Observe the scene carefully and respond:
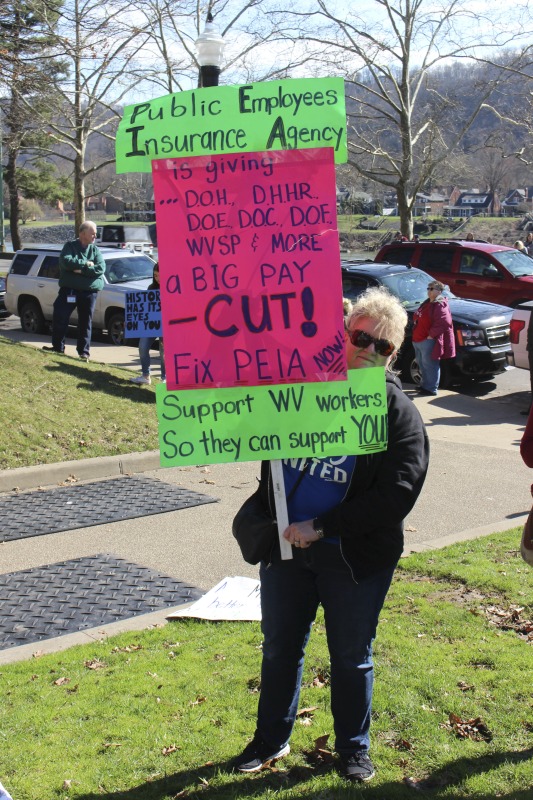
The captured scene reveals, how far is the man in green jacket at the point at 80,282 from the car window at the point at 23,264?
5.87 metres

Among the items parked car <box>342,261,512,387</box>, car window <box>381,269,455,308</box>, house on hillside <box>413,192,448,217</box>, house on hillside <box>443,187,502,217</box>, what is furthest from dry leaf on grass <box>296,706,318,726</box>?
house on hillside <box>413,192,448,217</box>

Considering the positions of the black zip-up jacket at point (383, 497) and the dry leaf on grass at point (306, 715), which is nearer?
the black zip-up jacket at point (383, 497)

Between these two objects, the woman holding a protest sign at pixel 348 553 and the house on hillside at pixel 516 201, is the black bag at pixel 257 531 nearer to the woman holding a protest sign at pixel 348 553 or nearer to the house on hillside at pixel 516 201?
the woman holding a protest sign at pixel 348 553

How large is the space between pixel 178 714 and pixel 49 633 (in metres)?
1.39

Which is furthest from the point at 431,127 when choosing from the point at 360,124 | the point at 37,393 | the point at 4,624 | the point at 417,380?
the point at 4,624

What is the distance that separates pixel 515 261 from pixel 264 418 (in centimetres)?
1718

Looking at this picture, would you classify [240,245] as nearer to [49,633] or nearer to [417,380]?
[49,633]

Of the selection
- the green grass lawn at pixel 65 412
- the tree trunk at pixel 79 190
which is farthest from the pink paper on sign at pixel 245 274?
the tree trunk at pixel 79 190

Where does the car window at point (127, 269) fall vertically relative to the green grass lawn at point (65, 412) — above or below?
above

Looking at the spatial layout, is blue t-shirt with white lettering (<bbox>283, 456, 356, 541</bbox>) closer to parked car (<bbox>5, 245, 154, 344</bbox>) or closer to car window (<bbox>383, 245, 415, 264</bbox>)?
parked car (<bbox>5, 245, 154, 344</bbox>)

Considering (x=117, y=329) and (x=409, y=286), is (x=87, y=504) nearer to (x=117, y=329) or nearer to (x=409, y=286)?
(x=409, y=286)

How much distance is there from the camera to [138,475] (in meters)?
8.99

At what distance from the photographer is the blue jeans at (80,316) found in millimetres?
13719

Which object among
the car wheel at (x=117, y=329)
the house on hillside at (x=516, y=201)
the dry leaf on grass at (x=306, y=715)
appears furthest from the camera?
the house on hillside at (x=516, y=201)
